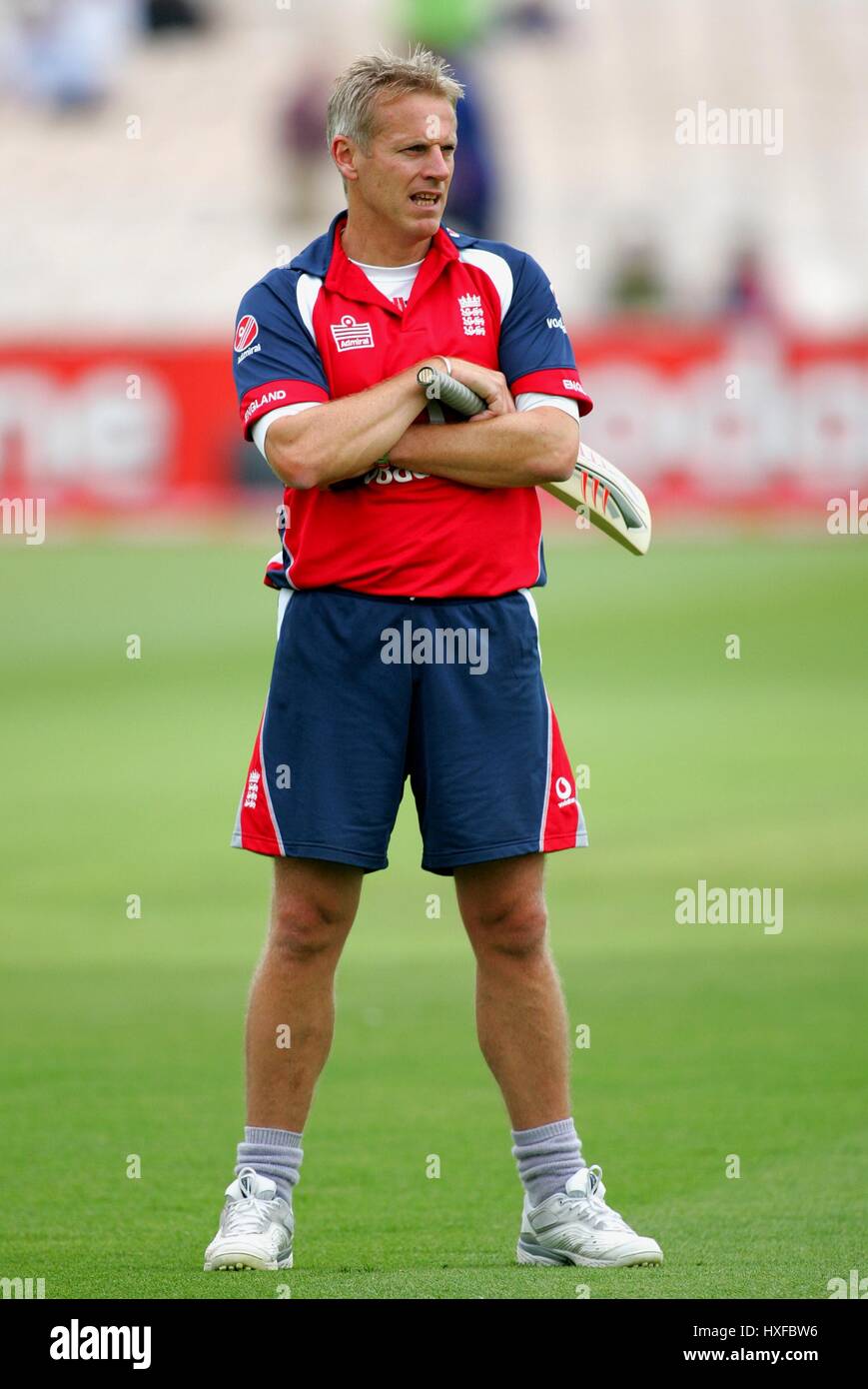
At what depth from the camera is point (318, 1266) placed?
4883 millimetres

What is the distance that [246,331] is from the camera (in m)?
5.04

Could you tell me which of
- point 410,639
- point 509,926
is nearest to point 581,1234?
point 509,926

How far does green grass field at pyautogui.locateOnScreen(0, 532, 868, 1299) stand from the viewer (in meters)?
5.12

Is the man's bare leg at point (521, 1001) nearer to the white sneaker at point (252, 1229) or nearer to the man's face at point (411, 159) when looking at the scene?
the white sneaker at point (252, 1229)

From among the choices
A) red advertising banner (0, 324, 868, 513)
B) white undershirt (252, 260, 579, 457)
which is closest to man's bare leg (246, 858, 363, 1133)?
white undershirt (252, 260, 579, 457)

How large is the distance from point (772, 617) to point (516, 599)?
568 inches

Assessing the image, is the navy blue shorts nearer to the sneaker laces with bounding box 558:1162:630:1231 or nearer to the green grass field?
the sneaker laces with bounding box 558:1162:630:1231

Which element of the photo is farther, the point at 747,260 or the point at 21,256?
the point at 21,256

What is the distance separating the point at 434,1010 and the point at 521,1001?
8.83 ft

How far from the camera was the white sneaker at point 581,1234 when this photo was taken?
16.1 feet

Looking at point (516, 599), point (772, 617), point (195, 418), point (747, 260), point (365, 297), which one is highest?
point (747, 260)

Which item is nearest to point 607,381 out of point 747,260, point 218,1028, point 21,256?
point 747,260

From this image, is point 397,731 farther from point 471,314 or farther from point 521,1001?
point 471,314

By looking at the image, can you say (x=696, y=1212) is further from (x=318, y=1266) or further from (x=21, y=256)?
(x=21, y=256)
